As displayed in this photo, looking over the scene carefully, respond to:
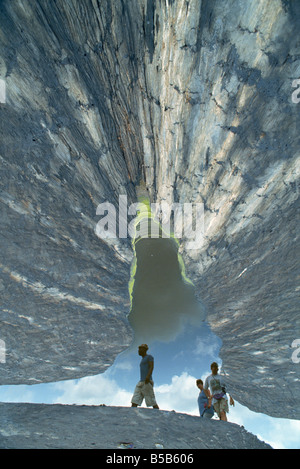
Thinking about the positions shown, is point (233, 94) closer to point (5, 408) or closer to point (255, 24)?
point (255, 24)

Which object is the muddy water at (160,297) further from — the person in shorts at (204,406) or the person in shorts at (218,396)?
the person in shorts at (218,396)

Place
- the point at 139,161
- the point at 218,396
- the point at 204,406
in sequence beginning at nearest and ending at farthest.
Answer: the point at 218,396, the point at 204,406, the point at 139,161

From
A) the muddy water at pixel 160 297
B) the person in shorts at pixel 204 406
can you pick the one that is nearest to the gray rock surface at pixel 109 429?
the person in shorts at pixel 204 406

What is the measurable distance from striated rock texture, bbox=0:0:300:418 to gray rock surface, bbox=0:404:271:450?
3.16 m

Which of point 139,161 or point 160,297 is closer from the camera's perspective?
point 139,161

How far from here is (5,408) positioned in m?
4.36

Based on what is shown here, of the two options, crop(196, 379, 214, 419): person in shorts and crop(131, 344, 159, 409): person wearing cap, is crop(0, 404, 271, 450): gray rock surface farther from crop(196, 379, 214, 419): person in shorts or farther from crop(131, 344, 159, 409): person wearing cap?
crop(196, 379, 214, 419): person in shorts

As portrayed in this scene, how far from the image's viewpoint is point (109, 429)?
3541mm

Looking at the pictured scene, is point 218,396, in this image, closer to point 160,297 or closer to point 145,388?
point 145,388

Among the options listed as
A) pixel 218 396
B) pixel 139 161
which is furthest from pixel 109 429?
pixel 139 161

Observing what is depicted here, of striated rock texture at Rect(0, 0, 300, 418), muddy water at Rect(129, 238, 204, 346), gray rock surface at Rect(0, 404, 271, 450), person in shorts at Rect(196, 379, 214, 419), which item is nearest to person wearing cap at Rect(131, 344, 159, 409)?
gray rock surface at Rect(0, 404, 271, 450)

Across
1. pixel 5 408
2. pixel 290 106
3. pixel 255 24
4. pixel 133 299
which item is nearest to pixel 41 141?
pixel 255 24

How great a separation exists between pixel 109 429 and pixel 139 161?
5654 millimetres

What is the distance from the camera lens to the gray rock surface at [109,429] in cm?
296
